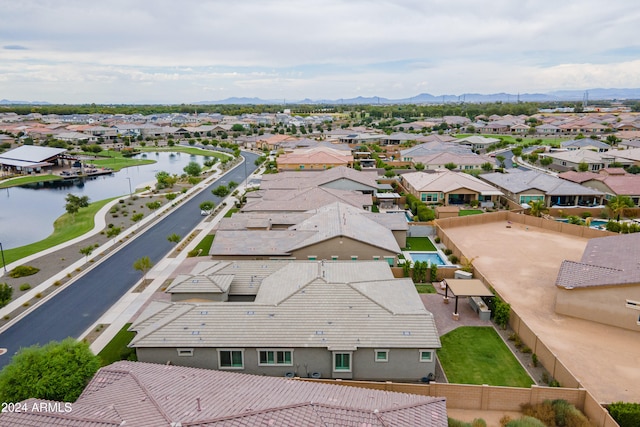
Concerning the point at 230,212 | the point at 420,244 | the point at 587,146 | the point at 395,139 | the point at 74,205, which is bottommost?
the point at 420,244

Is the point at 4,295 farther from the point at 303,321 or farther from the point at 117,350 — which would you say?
the point at 303,321

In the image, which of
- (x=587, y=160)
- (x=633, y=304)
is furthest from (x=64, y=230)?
(x=587, y=160)

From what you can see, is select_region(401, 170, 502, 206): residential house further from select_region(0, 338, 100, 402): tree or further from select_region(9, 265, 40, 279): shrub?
select_region(0, 338, 100, 402): tree

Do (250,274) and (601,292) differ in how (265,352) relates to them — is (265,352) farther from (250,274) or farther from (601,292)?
(601,292)

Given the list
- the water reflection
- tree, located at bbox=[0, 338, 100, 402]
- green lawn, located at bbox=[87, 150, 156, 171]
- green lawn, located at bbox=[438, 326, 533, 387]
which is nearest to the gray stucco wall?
green lawn, located at bbox=[438, 326, 533, 387]

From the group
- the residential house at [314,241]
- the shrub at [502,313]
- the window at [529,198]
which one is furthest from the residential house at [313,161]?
the shrub at [502,313]

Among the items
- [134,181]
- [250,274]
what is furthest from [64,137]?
[250,274]
